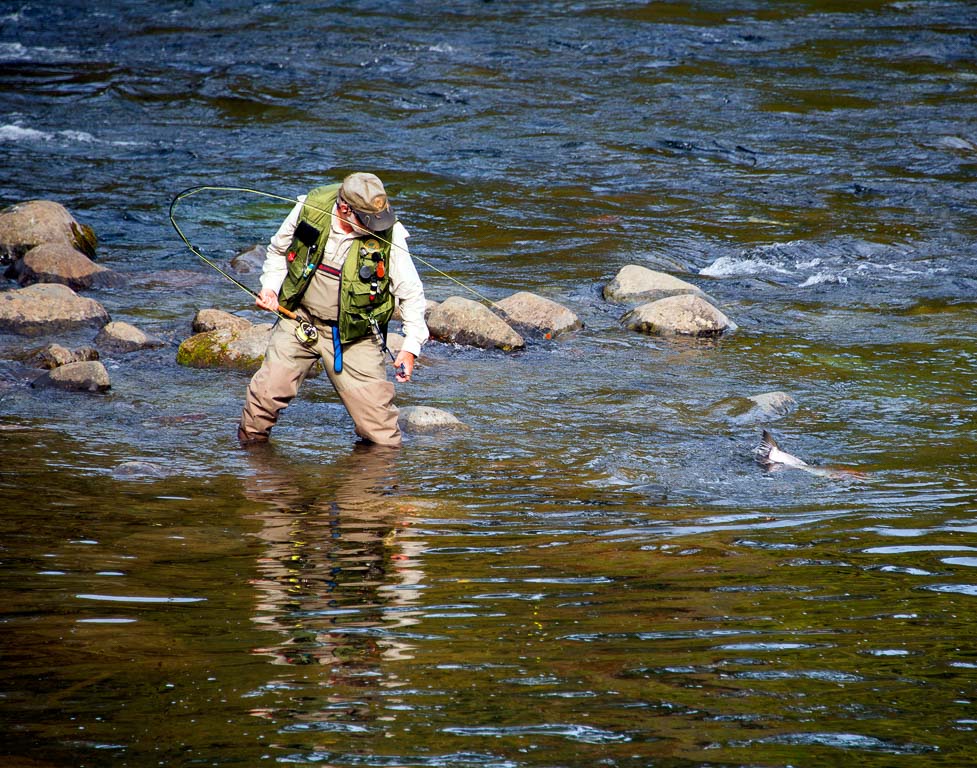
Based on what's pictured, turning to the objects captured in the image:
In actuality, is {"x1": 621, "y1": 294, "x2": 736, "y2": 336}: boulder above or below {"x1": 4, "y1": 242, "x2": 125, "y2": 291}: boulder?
below

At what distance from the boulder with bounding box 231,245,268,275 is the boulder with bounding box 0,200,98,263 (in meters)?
1.44

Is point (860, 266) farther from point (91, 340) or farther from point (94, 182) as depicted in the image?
point (94, 182)

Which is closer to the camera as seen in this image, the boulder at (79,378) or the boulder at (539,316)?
the boulder at (79,378)

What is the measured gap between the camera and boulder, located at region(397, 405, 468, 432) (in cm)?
702

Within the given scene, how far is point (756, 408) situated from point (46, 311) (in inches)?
207

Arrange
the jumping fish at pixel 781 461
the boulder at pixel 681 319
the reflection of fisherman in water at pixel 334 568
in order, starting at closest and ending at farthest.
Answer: the reflection of fisherman in water at pixel 334 568 → the jumping fish at pixel 781 461 → the boulder at pixel 681 319

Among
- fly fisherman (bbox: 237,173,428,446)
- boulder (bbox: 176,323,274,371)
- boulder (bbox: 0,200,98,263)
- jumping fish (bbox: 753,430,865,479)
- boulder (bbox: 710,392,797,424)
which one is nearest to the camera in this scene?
jumping fish (bbox: 753,430,865,479)

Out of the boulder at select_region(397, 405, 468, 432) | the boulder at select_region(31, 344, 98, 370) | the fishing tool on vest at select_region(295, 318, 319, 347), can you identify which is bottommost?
the boulder at select_region(397, 405, 468, 432)

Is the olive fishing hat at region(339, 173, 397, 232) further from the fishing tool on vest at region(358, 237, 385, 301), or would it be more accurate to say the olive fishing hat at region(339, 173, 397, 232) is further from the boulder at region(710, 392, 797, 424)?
the boulder at region(710, 392, 797, 424)

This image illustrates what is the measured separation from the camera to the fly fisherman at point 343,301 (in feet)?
20.0

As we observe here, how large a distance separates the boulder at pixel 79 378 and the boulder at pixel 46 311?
1.42 m

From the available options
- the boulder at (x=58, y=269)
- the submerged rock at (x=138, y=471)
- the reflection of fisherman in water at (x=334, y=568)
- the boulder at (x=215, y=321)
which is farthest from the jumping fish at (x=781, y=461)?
the boulder at (x=58, y=269)

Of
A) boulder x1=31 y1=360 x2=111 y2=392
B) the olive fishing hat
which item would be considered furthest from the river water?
the olive fishing hat

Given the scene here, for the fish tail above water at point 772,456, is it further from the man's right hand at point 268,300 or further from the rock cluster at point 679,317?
the rock cluster at point 679,317
